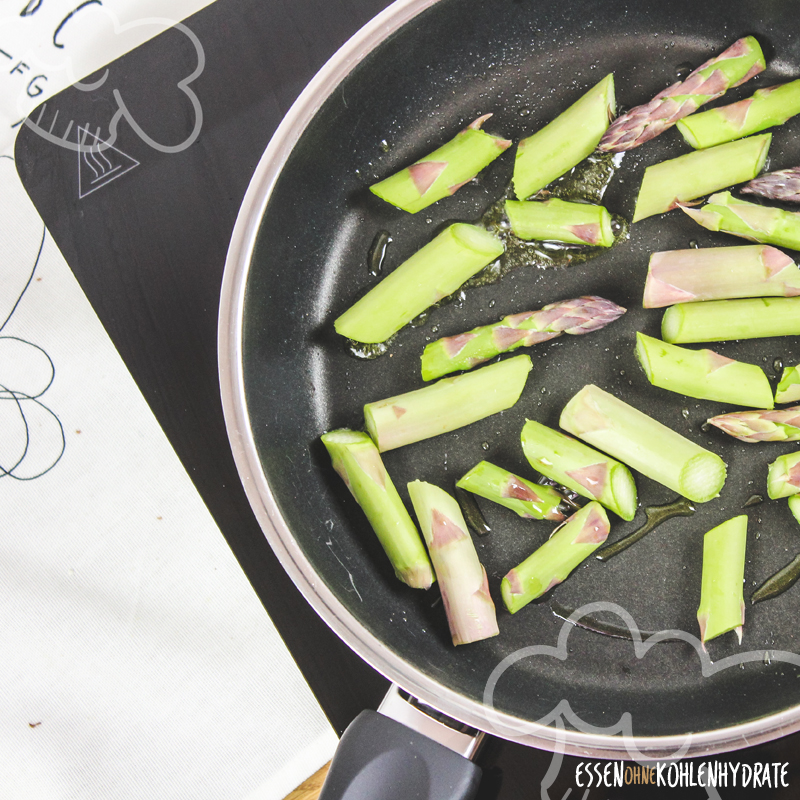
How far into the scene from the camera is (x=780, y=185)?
1.35m

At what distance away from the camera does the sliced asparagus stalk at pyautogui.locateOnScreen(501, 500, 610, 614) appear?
1.32 metres

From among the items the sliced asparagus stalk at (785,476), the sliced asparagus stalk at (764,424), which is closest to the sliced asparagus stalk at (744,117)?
the sliced asparagus stalk at (764,424)

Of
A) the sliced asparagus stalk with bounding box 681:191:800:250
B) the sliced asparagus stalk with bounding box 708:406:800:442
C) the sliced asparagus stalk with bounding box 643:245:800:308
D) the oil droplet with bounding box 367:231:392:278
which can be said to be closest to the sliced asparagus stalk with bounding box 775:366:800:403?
the sliced asparagus stalk with bounding box 708:406:800:442

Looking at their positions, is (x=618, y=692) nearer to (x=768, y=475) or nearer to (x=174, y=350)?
(x=768, y=475)

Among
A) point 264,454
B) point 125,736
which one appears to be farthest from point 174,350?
point 125,736

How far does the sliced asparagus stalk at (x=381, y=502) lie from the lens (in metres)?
1.30

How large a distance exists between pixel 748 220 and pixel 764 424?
423mm

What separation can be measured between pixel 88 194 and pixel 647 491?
4.35 ft

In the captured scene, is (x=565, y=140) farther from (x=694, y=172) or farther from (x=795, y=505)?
(x=795, y=505)

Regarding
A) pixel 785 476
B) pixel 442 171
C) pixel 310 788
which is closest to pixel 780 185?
pixel 785 476

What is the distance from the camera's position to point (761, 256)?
52.2 inches

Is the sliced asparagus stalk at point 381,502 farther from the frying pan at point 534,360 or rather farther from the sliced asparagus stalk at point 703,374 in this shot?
the sliced asparagus stalk at point 703,374

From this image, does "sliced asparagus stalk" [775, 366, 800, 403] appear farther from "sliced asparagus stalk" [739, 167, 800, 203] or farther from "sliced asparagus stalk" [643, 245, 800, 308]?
"sliced asparagus stalk" [739, 167, 800, 203]

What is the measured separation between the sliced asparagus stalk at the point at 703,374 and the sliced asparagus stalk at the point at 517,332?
0.10 meters
